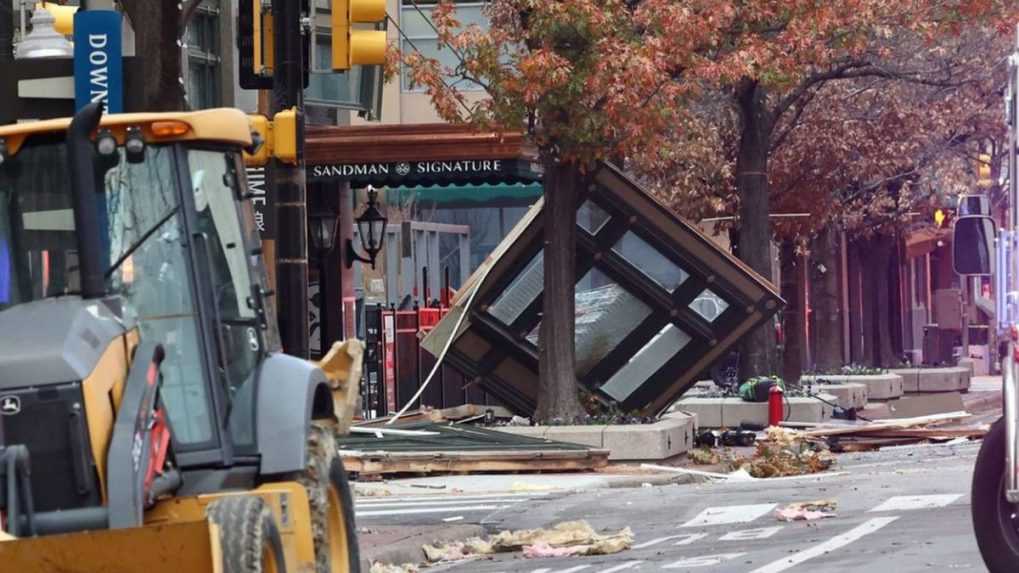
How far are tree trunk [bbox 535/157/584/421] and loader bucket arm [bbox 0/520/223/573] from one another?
1680cm

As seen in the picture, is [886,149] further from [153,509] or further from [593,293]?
[153,509]


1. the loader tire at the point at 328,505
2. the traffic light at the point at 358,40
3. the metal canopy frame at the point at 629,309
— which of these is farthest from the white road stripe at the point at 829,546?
the metal canopy frame at the point at 629,309

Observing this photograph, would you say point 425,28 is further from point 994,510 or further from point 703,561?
point 994,510

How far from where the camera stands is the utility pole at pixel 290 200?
611 inches

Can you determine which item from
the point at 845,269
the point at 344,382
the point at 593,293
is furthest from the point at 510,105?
the point at 845,269

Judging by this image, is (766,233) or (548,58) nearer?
(548,58)

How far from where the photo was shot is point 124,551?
7.70m

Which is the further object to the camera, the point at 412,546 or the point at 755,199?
the point at 755,199

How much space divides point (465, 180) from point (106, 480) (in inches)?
917

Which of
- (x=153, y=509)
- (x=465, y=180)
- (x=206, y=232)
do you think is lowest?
(x=153, y=509)

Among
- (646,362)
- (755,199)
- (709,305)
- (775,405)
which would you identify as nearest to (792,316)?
(755,199)

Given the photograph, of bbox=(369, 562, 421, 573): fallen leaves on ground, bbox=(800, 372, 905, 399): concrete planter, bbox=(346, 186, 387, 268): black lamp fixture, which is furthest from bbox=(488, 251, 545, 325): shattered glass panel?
bbox=(800, 372, 905, 399): concrete planter

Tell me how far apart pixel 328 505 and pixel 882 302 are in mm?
43056

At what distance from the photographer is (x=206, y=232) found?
29.7 feet
